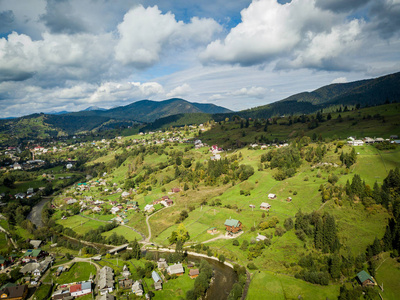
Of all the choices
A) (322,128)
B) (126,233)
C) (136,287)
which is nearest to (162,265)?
(136,287)

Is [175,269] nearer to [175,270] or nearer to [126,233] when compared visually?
[175,270]

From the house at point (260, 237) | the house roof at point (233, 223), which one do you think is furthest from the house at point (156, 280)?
the house at point (260, 237)

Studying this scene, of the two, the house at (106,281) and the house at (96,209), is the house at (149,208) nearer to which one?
the house at (96,209)

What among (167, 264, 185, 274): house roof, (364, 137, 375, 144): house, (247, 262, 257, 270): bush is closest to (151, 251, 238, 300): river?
(247, 262, 257, 270): bush

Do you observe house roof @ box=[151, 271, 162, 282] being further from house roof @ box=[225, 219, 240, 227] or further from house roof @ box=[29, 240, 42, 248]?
house roof @ box=[29, 240, 42, 248]

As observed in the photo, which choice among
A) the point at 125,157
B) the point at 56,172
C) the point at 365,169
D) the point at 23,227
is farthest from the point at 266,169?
the point at 56,172

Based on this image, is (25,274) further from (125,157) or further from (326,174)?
(125,157)
